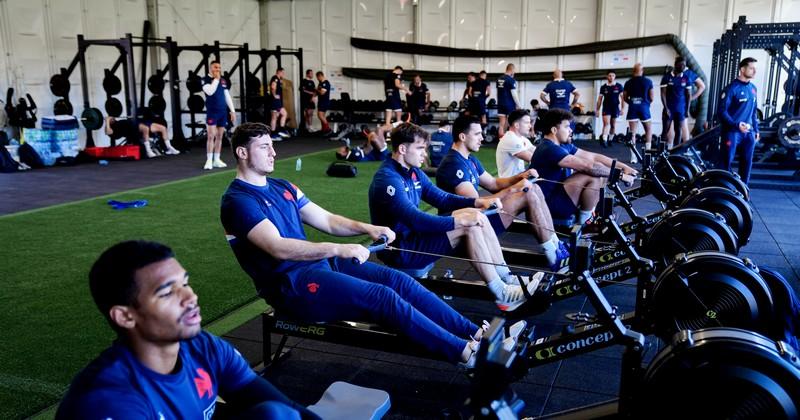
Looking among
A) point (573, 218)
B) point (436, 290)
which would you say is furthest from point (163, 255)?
point (573, 218)

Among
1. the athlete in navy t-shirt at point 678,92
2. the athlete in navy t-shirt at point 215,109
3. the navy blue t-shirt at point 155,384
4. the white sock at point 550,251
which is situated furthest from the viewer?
the athlete in navy t-shirt at point 678,92

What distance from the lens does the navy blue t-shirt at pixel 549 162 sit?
206 inches

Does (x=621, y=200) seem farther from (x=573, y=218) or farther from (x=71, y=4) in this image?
(x=71, y=4)

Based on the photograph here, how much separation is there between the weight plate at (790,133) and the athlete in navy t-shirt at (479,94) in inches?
258

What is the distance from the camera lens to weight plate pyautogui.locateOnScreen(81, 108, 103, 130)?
11.7 m

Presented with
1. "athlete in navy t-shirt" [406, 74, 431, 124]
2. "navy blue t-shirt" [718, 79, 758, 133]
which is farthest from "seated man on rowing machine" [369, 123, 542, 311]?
"athlete in navy t-shirt" [406, 74, 431, 124]

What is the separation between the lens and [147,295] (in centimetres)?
159

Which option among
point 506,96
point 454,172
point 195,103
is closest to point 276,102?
point 195,103

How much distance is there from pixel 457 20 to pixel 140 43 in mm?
7682

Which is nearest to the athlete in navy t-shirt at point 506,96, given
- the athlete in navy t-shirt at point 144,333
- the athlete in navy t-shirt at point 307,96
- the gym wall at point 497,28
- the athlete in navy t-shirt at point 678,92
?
the gym wall at point 497,28

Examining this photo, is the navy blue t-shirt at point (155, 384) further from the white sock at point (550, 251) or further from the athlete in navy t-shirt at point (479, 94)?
the athlete in navy t-shirt at point (479, 94)

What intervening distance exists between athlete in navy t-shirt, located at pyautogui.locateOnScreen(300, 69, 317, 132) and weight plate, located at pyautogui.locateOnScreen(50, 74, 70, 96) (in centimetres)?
590

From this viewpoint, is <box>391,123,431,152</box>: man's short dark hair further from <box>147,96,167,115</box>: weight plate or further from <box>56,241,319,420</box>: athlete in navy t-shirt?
<box>147,96,167,115</box>: weight plate

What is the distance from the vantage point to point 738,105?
25.0ft
